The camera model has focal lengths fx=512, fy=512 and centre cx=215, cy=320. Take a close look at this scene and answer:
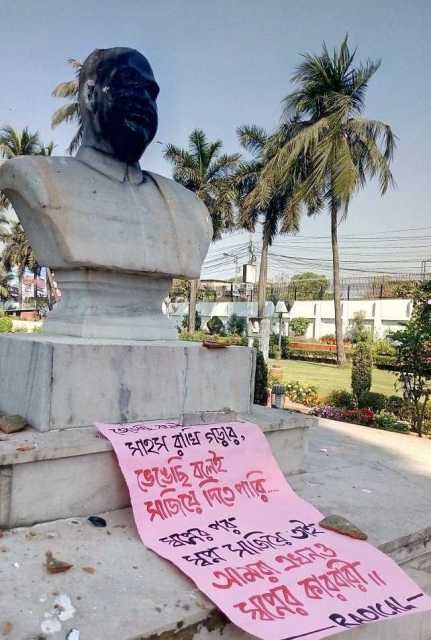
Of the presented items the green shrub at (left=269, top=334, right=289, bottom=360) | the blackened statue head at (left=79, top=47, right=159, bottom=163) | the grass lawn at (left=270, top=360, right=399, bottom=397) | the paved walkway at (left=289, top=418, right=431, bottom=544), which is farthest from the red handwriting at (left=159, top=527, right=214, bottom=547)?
the green shrub at (left=269, top=334, right=289, bottom=360)

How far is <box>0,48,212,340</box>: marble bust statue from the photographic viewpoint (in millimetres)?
2680

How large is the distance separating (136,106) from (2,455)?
194 cm

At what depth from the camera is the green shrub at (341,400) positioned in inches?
373

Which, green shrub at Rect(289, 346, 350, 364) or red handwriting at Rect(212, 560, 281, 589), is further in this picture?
green shrub at Rect(289, 346, 350, 364)

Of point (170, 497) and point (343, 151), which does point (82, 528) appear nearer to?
point (170, 497)

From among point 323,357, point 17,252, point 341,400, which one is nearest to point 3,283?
point 17,252

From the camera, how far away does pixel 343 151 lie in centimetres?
1595

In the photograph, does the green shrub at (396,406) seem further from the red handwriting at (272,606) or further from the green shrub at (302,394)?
the red handwriting at (272,606)

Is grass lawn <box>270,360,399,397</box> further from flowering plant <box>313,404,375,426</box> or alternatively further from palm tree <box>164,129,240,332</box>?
palm tree <box>164,129,240,332</box>

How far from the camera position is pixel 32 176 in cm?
264

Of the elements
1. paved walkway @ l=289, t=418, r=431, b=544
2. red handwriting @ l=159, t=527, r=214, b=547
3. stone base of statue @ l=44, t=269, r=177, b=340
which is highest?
stone base of statue @ l=44, t=269, r=177, b=340

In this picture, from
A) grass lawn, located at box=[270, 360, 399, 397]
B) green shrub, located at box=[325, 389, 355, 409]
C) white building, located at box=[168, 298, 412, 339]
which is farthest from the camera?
white building, located at box=[168, 298, 412, 339]

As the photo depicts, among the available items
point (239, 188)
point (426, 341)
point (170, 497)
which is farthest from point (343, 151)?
point (170, 497)

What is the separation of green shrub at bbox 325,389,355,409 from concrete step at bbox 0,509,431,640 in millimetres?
7609
